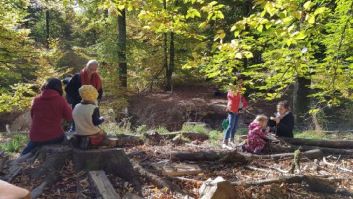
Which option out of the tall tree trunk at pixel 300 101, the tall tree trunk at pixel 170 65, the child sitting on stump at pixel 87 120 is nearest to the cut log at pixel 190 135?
the child sitting on stump at pixel 87 120

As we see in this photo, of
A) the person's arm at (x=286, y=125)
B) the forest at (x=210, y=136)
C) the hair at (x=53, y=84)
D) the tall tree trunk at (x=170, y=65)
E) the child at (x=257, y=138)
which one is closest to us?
the forest at (x=210, y=136)

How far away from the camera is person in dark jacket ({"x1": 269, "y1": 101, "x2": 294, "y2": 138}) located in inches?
367

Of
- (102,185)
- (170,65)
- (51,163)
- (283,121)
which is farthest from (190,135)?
(170,65)

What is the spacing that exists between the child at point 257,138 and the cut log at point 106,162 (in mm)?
3124

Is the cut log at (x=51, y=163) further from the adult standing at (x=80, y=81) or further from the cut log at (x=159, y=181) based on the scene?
the adult standing at (x=80, y=81)

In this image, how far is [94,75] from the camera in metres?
8.56

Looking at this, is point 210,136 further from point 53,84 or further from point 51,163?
point 51,163

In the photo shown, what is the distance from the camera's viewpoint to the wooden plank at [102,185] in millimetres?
5402

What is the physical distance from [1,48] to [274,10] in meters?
12.2

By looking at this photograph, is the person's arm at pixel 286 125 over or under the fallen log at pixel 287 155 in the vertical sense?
over

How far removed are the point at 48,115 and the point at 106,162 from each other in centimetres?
135

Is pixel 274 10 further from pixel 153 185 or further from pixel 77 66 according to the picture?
pixel 77 66

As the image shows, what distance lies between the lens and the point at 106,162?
6.16 m

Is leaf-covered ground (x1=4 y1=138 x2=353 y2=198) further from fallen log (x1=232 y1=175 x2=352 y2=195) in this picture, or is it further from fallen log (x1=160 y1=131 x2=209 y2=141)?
fallen log (x1=160 y1=131 x2=209 y2=141)
